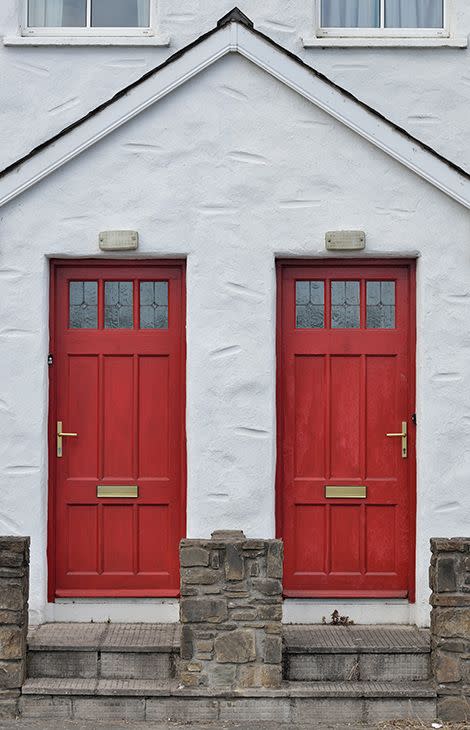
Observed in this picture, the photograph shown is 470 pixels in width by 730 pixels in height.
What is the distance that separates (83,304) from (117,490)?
1325 millimetres

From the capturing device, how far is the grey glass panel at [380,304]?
7832mm

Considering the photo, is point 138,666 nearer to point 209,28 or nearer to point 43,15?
point 209,28

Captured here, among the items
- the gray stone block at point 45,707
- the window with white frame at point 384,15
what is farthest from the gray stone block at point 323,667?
the window with white frame at point 384,15

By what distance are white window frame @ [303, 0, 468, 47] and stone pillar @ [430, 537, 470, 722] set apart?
3.76m

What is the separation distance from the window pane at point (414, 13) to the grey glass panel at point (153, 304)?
275 cm

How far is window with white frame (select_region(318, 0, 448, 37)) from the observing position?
8.50 meters

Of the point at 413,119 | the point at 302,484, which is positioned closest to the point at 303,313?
the point at 302,484

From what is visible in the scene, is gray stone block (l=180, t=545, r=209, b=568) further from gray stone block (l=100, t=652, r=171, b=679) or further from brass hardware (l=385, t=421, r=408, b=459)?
brass hardware (l=385, t=421, r=408, b=459)

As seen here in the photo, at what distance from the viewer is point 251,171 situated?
7574mm

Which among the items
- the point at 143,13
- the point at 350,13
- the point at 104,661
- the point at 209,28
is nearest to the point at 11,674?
the point at 104,661

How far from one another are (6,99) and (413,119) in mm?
3013

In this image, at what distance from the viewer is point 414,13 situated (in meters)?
8.56

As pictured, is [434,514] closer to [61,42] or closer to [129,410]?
[129,410]

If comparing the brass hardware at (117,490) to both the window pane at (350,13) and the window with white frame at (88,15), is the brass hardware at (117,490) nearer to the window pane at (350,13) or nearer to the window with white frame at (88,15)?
the window with white frame at (88,15)
